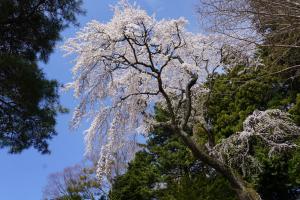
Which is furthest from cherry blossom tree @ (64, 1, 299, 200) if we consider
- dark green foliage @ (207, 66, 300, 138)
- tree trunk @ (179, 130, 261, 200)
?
dark green foliage @ (207, 66, 300, 138)

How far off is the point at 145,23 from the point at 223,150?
11.8 feet

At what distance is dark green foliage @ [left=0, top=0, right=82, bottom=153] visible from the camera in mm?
6176

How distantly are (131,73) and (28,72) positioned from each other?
4959mm

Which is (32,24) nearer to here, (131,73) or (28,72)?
(28,72)

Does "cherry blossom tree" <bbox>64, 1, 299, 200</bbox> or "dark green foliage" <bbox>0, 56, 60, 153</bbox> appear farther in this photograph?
"cherry blossom tree" <bbox>64, 1, 299, 200</bbox>

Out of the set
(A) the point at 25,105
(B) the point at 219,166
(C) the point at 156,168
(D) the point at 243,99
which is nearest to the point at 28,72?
(A) the point at 25,105

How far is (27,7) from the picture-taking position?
6695mm

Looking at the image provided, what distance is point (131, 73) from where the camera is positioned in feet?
35.6

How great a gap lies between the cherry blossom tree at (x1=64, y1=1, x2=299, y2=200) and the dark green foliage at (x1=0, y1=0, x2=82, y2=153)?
9.36 ft

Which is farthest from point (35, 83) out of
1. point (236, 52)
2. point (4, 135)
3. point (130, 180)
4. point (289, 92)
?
point (130, 180)

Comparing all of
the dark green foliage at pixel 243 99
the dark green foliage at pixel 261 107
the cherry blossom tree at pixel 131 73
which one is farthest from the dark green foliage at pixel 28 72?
the dark green foliage at pixel 243 99

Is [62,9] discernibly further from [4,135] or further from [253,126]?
[253,126]

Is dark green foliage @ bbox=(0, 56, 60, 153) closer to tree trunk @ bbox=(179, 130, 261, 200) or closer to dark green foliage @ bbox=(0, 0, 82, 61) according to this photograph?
dark green foliage @ bbox=(0, 0, 82, 61)

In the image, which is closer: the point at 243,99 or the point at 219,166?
the point at 219,166
